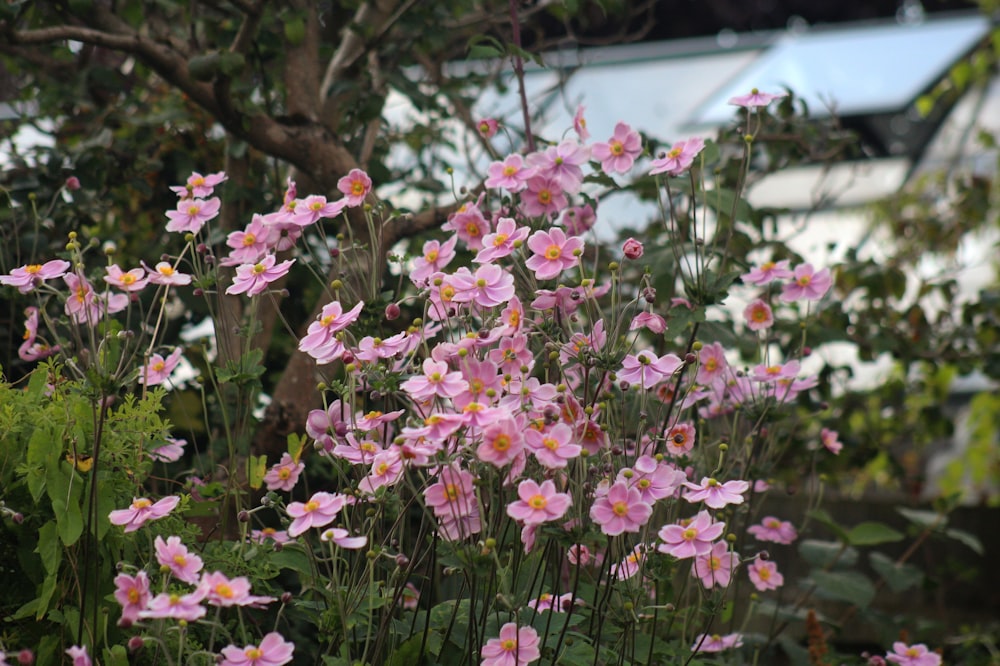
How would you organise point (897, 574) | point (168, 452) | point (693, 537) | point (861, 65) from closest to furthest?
point (693, 537), point (168, 452), point (897, 574), point (861, 65)

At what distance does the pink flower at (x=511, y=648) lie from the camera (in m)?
1.15

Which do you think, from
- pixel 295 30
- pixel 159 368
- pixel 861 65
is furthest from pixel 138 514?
pixel 861 65

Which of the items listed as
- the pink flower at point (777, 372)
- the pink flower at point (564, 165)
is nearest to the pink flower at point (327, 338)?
the pink flower at point (564, 165)

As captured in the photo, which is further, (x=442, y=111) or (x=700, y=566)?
(x=442, y=111)

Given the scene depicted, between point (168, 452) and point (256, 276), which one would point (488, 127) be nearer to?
point (256, 276)

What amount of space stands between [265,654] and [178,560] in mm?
138

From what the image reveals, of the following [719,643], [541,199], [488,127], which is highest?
[488,127]

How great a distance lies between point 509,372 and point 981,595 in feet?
8.33

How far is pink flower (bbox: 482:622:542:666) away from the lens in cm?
115

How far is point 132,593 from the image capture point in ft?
3.48

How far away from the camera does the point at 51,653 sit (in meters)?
1.21

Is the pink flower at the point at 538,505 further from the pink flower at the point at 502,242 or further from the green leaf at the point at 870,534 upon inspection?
the green leaf at the point at 870,534

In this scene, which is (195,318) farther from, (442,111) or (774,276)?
(774,276)

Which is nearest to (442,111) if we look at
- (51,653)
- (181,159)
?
(181,159)
